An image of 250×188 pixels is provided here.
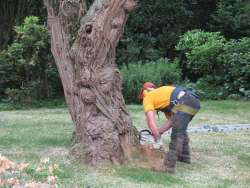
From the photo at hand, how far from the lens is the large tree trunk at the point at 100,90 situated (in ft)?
24.6

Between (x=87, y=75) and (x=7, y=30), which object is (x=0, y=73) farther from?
(x=87, y=75)

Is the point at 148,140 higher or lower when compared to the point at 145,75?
higher

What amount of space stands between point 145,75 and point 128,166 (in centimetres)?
811

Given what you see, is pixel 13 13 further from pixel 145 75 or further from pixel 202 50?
pixel 202 50

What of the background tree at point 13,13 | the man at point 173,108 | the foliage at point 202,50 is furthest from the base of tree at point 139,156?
the background tree at point 13,13

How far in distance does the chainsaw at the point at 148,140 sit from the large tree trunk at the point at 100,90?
269mm

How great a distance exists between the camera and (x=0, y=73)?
51.0 ft

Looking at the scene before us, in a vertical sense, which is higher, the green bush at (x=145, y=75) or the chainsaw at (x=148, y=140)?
the chainsaw at (x=148, y=140)

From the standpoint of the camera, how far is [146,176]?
7.03 metres

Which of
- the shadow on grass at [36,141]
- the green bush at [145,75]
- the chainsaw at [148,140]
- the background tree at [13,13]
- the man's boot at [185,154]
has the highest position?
the background tree at [13,13]

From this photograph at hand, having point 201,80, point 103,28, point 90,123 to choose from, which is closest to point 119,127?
point 90,123

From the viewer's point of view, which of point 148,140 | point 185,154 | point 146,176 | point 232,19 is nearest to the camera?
point 146,176

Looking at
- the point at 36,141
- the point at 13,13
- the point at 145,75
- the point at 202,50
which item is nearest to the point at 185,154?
the point at 36,141

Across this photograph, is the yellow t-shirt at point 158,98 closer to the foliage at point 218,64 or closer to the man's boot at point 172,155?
the man's boot at point 172,155
